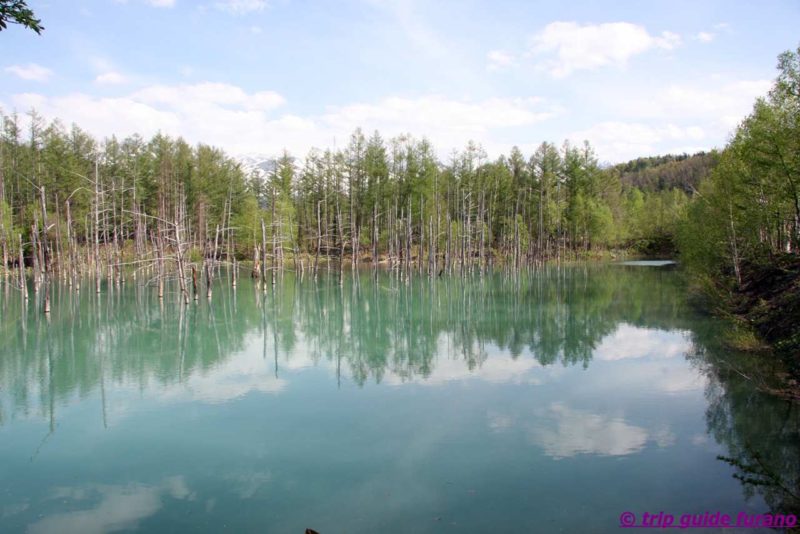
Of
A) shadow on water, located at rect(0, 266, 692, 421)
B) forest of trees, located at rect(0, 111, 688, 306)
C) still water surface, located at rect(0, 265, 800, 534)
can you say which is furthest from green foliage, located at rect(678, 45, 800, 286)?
forest of trees, located at rect(0, 111, 688, 306)

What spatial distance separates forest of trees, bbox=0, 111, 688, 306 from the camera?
44531 mm

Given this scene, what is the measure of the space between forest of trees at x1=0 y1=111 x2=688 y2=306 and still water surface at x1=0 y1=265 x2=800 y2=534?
25267 mm

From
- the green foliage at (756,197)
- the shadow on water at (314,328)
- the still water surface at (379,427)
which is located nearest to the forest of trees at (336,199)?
the shadow on water at (314,328)

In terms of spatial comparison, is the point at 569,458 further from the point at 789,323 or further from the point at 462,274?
the point at 462,274

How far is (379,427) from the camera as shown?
380 inches

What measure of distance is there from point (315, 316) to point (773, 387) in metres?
16.3

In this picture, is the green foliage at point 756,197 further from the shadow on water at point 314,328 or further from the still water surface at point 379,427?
the still water surface at point 379,427

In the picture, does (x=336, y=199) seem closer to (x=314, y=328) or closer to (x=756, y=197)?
(x=314, y=328)

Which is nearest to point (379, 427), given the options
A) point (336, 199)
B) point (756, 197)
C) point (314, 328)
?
point (314, 328)

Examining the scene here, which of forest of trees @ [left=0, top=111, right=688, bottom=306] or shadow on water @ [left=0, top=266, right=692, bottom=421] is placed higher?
forest of trees @ [left=0, top=111, right=688, bottom=306]

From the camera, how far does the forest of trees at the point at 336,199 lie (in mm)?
44531

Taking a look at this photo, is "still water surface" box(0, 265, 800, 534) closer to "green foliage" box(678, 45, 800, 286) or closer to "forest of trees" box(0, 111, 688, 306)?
"green foliage" box(678, 45, 800, 286)

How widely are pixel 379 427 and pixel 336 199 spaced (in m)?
40.3

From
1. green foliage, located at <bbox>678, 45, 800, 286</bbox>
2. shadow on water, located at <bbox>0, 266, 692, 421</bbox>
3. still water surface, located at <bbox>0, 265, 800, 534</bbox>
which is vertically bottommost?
still water surface, located at <bbox>0, 265, 800, 534</bbox>
